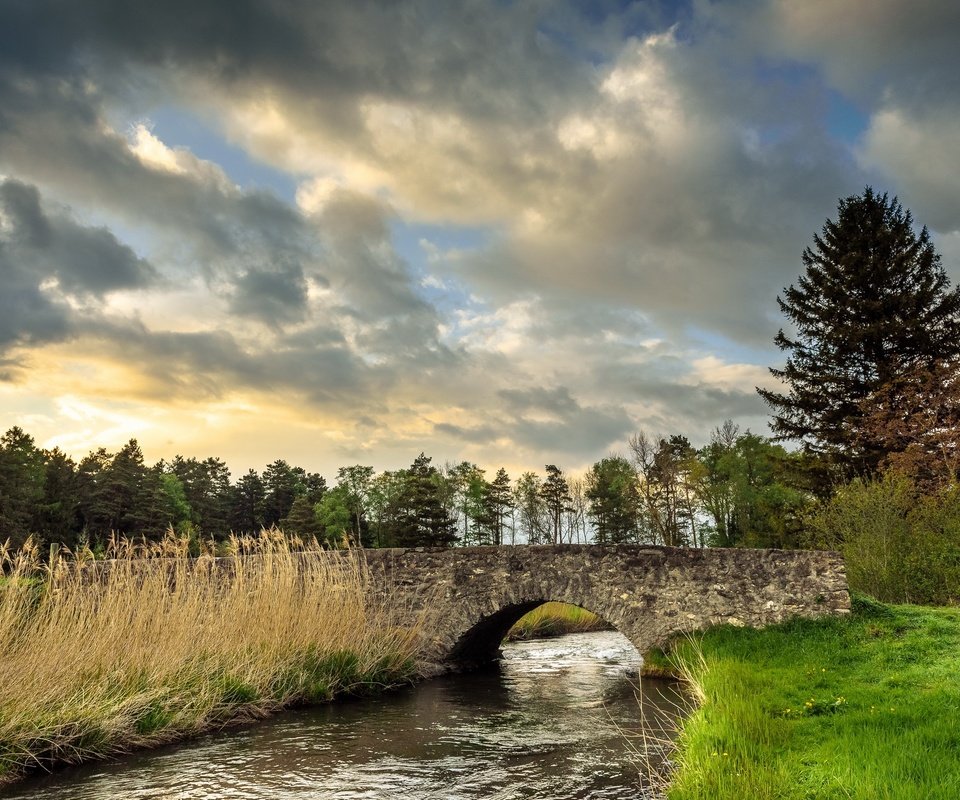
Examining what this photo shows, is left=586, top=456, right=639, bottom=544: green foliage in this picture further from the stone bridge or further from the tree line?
the stone bridge

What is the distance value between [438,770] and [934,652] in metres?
7.28

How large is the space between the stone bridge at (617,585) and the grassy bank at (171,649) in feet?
3.98

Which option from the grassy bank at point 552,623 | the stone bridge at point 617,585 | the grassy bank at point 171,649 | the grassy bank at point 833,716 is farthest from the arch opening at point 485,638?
the grassy bank at point 552,623

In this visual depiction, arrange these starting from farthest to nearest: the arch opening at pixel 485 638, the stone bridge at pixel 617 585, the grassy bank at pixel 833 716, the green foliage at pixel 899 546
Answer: the green foliage at pixel 899 546 < the arch opening at pixel 485 638 < the stone bridge at pixel 617 585 < the grassy bank at pixel 833 716

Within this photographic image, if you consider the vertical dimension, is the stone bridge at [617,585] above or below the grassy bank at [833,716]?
above

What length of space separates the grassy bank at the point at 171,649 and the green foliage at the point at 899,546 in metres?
11.4

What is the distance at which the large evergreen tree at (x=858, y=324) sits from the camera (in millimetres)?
26938

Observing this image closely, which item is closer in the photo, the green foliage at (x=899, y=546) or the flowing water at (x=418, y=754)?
the flowing water at (x=418, y=754)

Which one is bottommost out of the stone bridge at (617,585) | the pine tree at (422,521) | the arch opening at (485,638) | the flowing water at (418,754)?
the flowing water at (418,754)

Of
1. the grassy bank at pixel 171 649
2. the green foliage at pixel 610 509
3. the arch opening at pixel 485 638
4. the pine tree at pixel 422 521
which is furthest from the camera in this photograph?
the green foliage at pixel 610 509

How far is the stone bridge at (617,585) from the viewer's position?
47.6 feet

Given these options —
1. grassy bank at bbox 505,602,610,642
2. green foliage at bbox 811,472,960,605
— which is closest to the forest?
green foliage at bbox 811,472,960,605

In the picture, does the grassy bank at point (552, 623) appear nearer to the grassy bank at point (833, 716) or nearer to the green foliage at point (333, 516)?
the grassy bank at point (833, 716)

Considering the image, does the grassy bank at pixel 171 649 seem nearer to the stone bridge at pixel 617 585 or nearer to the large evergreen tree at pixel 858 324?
the stone bridge at pixel 617 585
